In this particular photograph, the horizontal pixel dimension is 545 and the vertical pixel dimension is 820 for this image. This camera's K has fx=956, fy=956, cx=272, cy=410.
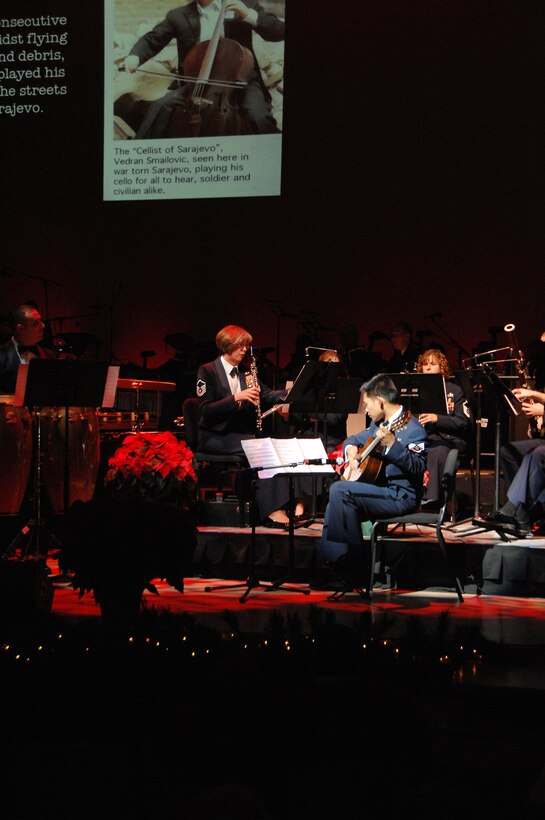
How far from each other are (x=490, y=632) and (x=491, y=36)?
7277 millimetres

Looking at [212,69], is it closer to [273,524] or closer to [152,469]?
[273,524]

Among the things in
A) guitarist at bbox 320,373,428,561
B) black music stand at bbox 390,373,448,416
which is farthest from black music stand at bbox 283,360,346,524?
guitarist at bbox 320,373,428,561

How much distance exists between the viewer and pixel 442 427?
717cm

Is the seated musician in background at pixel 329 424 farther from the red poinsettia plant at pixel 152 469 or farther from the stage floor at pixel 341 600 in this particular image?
the red poinsettia plant at pixel 152 469

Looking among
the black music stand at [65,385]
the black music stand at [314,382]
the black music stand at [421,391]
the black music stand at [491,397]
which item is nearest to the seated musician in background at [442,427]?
the black music stand at [491,397]

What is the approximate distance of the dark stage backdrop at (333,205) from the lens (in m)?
9.78

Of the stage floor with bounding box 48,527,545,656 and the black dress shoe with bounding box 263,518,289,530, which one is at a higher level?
the black dress shoe with bounding box 263,518,289,530

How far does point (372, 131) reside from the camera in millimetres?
10156

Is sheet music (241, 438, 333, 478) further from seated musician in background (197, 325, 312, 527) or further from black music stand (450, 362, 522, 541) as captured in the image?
black music stand (450, 362, 522, 541)

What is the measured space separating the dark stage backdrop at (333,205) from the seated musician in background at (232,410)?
11.6ft

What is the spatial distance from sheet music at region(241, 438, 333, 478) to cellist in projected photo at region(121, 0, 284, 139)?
16.2 ft

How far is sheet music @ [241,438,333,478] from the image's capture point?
5383 millimetres

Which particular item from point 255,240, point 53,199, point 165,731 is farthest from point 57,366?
point 53,199

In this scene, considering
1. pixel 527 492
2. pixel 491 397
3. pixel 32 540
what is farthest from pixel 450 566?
pixel 32 540
